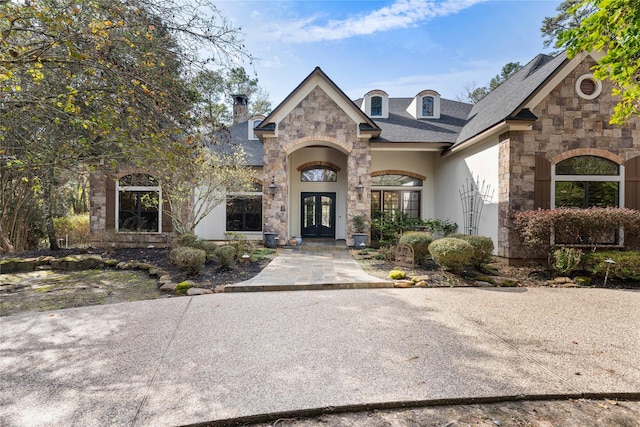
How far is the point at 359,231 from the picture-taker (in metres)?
11.4

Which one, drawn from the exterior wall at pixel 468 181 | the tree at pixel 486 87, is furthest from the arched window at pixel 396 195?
the tree at pixel 486 87

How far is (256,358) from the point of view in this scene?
10.3ft

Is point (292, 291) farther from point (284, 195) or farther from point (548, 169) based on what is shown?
point (548, 169)

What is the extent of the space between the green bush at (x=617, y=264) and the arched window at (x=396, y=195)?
6.86 metres

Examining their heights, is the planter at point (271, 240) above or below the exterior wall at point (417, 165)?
below

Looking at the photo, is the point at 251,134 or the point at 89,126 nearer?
the point at 89,126

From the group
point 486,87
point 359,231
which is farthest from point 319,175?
point 486,87

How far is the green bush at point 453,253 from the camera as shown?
6.73 metres

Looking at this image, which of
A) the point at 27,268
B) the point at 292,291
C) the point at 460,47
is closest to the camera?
the point at 292,291

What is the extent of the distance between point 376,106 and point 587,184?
339 inches

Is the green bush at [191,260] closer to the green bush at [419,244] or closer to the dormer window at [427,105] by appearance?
the green bush at [419,244]

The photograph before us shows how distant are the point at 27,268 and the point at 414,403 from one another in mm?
9766

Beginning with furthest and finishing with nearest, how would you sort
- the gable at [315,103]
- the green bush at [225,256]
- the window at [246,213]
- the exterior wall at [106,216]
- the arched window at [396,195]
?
the window at [246,213] → the arched window at [396,195] → the exterior wall at [106,216] → the gable at [315,103] → the green bush at [225,256]

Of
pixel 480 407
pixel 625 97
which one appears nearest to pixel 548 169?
pixel 625 97
